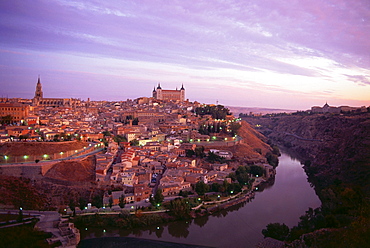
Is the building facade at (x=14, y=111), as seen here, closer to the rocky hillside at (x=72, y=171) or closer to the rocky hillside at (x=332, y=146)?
the rocky hillside at (x=72, y=171)

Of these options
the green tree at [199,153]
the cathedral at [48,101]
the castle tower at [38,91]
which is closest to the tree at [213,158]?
the green tree at [199,153]

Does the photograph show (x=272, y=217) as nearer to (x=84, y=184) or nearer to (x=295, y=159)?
(x=84, y=184)

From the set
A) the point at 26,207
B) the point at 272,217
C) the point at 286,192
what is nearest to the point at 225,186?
the point at 272,217

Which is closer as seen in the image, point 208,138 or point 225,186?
point 225,186

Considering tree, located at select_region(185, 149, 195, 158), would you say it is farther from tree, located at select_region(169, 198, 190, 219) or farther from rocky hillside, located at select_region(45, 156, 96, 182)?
tree, located at select_region(169, 198, 190, 219)

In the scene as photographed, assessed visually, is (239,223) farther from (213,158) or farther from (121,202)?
(213,158)

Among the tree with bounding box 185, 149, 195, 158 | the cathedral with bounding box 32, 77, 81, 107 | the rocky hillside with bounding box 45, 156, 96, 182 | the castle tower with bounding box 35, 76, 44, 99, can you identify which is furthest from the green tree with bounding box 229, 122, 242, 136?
the castle tower with bounding box 35, 76, 44, 99

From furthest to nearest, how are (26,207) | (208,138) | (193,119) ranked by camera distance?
(193,119), (208,138), (26,207)
